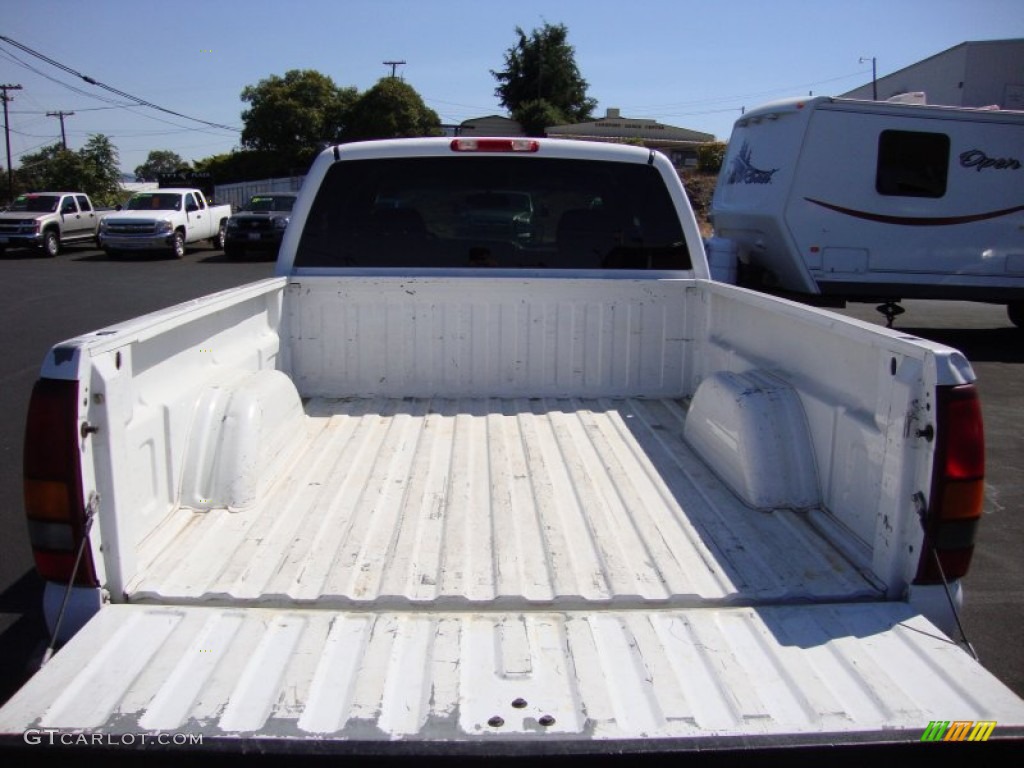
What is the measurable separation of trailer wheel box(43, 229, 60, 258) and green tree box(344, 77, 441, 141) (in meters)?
22.4

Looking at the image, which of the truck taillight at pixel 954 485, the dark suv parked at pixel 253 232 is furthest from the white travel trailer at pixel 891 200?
the dark suv parked at pixel 253 232

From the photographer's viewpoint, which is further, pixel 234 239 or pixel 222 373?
pixel 234 239

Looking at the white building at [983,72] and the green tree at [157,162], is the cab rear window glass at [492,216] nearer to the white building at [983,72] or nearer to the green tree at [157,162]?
the white building at [983,72]

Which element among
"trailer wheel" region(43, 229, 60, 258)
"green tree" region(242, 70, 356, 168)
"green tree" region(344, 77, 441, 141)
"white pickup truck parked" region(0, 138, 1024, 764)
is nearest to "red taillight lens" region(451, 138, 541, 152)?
"white pickup truck parked" region(0, 138, 1024, 764)

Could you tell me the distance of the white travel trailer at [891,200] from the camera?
11750 mm

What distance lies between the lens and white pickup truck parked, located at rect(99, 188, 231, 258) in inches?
998

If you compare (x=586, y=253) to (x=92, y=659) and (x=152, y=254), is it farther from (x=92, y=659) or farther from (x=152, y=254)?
(x=152, y=254)

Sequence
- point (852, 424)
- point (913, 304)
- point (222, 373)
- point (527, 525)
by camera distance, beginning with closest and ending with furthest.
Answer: point (852, 424) < point (527, 525) < point (222, 373) < point (913, 304)

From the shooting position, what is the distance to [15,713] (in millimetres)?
1866

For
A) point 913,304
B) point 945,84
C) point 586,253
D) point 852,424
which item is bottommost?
point 913,304

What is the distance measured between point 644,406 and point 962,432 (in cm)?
237

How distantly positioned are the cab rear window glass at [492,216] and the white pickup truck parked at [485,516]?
0.07 feet

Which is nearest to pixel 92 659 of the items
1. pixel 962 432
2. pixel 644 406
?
pixel 962 432

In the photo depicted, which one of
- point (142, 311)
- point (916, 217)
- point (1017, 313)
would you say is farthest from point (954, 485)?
point (142, 311)
